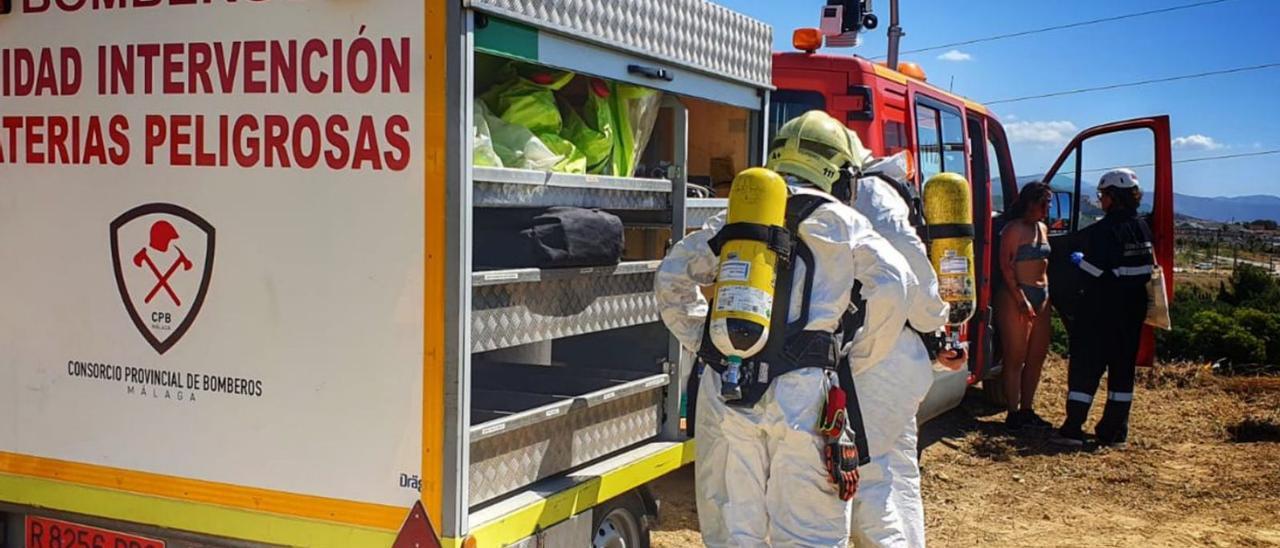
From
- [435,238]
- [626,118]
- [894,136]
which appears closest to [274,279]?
[435,238]

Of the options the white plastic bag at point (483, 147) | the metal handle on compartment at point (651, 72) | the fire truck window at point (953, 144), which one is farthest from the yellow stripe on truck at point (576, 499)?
the fire truck window at point (953, 144)

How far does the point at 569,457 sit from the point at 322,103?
4.35ft

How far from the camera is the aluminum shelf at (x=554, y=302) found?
3254mm

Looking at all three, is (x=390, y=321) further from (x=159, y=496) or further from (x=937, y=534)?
(x=937, y=534)

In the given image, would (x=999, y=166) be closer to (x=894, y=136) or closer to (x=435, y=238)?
(x=894, y=136)

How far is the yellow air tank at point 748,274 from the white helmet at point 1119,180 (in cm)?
519

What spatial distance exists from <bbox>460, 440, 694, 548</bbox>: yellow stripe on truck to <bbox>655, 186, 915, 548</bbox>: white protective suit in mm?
252

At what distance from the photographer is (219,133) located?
3297 mm

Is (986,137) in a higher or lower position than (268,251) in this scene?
higher

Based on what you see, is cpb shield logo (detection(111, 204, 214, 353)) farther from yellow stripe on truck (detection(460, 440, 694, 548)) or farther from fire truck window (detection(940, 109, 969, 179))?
fire truck window (detection(940, 109, 969, 179))

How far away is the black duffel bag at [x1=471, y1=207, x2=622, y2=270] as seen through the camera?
3561 millimetres

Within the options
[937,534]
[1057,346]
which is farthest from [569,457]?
[1057,346]

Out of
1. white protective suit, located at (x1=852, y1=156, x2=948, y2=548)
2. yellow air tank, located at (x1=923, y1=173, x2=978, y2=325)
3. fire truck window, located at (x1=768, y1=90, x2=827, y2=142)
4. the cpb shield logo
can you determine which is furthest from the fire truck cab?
the cpb shield logo

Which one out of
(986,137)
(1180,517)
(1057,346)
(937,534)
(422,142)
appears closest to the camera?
(422,142)
